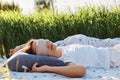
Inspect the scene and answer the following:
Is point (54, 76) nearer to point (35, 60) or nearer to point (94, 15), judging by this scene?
point (35, 60)

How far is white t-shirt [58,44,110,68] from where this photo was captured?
446 centimetres

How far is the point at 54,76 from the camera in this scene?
3902mm

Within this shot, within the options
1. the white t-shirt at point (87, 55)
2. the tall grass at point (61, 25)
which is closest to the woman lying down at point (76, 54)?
the white t-shirt at point (87, 55)

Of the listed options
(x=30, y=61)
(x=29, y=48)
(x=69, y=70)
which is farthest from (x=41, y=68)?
(x=29, y=48)

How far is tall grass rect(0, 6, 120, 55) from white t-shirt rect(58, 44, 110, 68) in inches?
78.8

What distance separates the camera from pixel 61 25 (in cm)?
679

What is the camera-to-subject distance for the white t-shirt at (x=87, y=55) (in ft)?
14.6

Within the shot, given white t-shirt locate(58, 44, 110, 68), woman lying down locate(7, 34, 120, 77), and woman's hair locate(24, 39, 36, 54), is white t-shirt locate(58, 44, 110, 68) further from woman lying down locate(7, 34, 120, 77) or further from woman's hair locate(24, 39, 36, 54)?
woman's hair locate(24, 39, 36, 54)

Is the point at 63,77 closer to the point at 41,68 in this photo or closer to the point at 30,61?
the point at 41,68

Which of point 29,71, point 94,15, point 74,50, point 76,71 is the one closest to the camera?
point 76,71

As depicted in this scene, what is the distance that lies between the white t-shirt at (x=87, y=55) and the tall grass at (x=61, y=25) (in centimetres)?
200

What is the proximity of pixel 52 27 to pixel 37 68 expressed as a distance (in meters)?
2.82

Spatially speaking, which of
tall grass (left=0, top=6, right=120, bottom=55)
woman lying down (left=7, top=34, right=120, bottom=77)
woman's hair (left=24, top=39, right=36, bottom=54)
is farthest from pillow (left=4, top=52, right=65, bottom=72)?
tall grass (left=0, top=6, right=120, bottom=55)

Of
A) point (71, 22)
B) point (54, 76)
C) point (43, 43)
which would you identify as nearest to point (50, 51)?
point (43, 43)
